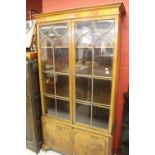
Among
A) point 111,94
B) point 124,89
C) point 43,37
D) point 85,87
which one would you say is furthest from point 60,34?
point 124,89

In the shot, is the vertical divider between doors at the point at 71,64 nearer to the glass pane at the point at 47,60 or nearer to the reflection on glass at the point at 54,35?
the reflection on glass at the point at 54,35

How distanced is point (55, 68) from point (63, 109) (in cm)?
63

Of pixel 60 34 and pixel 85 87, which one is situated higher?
pixel 60 34

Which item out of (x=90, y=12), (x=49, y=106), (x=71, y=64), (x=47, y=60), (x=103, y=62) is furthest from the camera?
(x=49, y=106)

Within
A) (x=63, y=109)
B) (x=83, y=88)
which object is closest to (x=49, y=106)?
(x=63, y=109)

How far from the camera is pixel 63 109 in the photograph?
2.06 meters

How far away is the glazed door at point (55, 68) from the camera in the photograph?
180cm

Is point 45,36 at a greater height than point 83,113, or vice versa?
point 45,36

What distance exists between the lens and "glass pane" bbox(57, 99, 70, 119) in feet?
6.58

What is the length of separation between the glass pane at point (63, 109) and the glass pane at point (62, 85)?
0.13 m

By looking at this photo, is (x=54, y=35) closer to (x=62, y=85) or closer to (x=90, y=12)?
(x=90, y=12)
